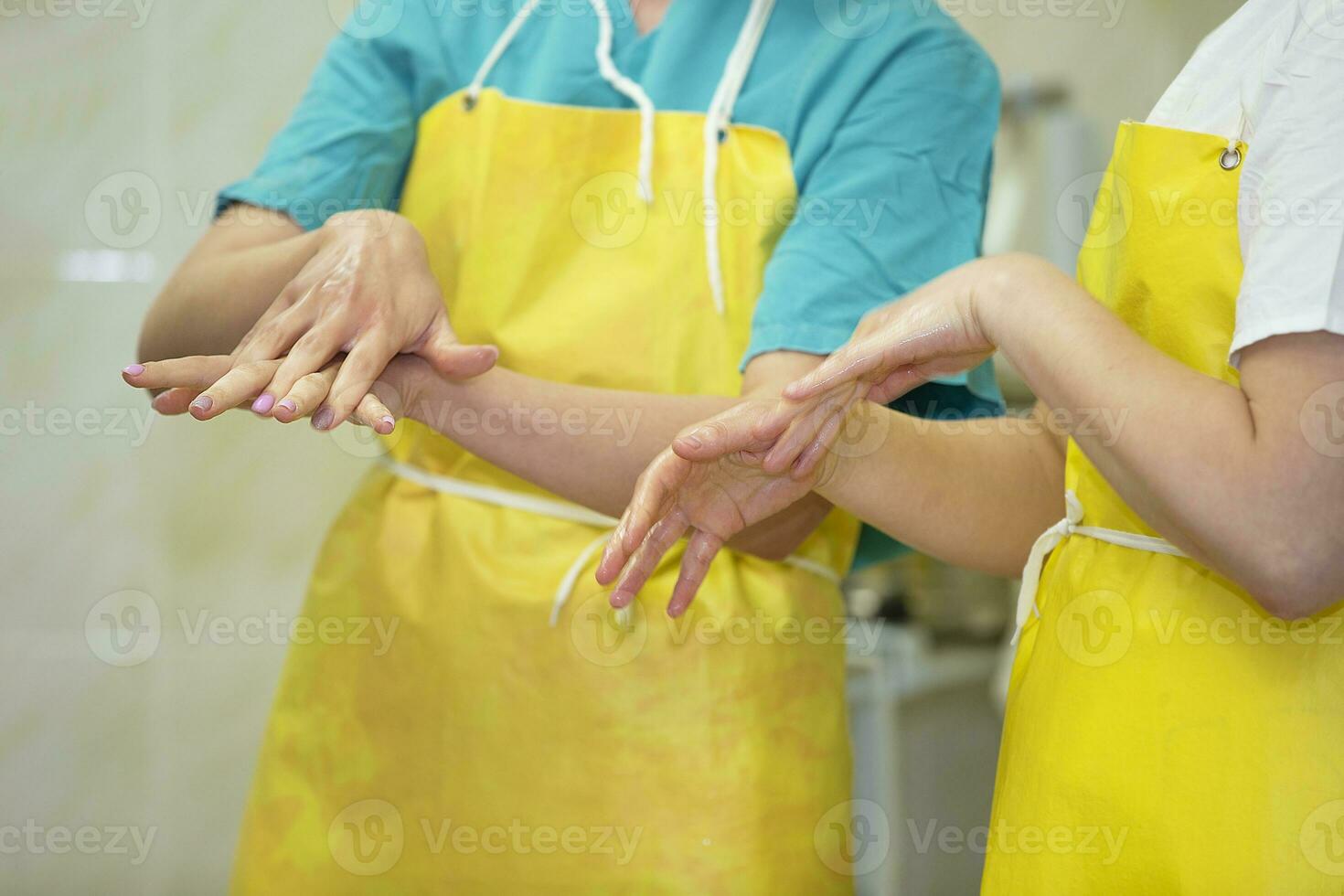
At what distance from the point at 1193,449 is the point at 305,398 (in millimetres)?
371

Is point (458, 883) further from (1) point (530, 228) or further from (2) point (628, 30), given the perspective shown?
(2) point (628, 30)

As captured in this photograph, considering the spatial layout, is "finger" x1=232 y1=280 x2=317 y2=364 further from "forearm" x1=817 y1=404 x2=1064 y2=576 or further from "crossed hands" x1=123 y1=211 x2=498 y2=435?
"forearm" x1=817 y1=404 x2=1064 y2=576

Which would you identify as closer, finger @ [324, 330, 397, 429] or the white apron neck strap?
finger @ [324, 330, 397, 429]

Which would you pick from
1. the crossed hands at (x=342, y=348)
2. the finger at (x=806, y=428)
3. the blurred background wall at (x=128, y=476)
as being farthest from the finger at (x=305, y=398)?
the blurred background wall at (x=128, y=476)

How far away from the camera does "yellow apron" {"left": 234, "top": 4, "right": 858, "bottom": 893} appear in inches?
26.2

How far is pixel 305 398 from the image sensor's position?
1.72ft

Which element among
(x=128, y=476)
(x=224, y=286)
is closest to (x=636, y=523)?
(x=224, y=286)

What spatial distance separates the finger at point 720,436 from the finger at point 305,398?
0.16m

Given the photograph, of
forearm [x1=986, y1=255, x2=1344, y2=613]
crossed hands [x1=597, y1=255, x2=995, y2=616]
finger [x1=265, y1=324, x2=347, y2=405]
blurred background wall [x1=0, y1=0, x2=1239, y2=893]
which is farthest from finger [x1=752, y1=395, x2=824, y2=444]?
blurred background wall [x1=0, y1=0, x2=1239, y2=893]

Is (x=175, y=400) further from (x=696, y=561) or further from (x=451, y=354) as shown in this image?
(x=696, y=561)

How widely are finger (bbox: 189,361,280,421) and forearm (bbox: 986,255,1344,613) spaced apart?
0.34 metres

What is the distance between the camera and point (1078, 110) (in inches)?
57.1

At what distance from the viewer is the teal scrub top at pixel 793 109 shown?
67 cm

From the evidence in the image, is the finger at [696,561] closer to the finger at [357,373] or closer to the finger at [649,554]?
the finger at [649,554]
